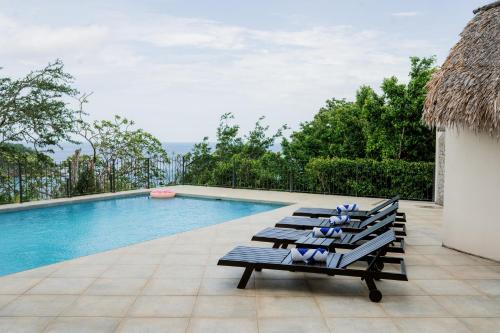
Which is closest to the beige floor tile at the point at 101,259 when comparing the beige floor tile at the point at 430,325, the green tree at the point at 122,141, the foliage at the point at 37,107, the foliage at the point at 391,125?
the beige floor tile at the point at 430,325

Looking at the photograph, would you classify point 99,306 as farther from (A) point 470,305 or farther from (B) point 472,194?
(B) point 472,194

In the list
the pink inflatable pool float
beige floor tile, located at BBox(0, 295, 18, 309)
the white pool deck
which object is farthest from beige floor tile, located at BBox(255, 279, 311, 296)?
the pink inflatable pool float

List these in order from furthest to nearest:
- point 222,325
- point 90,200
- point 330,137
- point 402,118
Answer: point 330,137 → point 402,118 → point 90,200 → point 222,325

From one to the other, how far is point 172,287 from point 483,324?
316 centimetres

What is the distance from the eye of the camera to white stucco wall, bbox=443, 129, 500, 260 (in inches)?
257

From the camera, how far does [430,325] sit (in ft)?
13.7

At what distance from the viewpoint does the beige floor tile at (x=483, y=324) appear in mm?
4072

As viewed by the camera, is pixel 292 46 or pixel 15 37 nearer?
pixel 15 37

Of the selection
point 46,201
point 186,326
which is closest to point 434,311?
Answer: point 186,326

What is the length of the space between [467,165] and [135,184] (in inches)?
528

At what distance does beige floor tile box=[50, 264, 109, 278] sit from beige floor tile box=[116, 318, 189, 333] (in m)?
1.71

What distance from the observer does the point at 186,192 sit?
1523cm

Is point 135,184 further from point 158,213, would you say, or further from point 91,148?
point 158,213

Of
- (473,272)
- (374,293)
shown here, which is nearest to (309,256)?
(374,293)
